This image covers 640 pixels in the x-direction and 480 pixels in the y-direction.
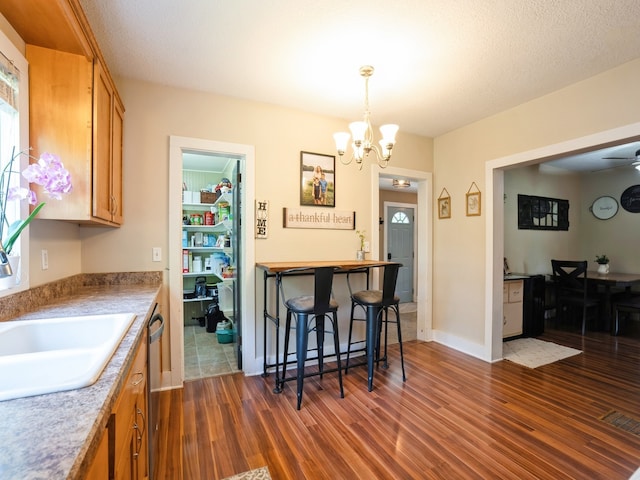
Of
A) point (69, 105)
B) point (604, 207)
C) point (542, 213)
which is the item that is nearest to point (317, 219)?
point (69, 105)

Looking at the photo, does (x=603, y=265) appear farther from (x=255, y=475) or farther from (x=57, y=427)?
(x=57, y=427)

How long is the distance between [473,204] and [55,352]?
140 inches

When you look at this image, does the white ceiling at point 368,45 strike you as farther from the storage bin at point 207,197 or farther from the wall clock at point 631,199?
the wall clock at point 631,199

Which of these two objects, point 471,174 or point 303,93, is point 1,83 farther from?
point 471,174

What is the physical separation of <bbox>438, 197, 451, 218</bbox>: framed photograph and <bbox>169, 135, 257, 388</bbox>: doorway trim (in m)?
2.31

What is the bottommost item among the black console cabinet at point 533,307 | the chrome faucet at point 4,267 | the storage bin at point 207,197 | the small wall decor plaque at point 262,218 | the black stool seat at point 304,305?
the black console cabinet at point 533,307

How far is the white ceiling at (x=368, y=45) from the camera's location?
1.71 metres

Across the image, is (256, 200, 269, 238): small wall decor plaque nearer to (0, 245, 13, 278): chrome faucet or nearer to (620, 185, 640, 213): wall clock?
(0, 245, 13, 278): chrome faucet

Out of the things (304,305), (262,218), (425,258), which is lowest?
(304,305)

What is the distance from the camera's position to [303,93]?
2686 millimetres

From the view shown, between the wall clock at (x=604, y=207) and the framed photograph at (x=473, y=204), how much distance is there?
3529mm

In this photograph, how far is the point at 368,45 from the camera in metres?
2.03

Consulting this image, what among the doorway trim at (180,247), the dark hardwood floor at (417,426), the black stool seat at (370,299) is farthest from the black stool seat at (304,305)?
the dark hardwood floor at (417,426)

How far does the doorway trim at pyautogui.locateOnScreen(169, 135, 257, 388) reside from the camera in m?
2.54
